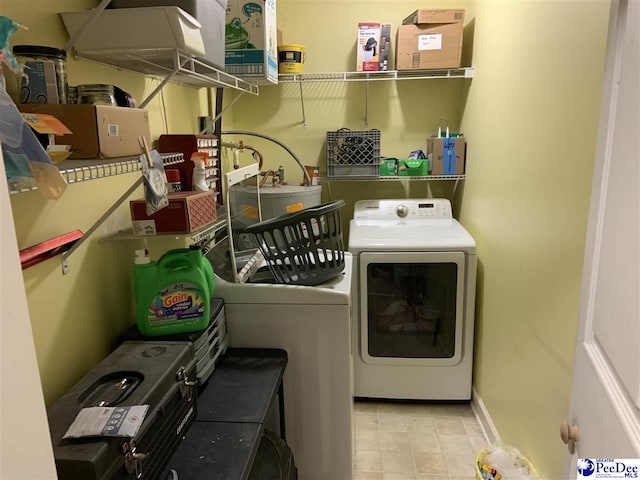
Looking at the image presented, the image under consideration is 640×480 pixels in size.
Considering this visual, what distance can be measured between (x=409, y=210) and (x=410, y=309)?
2.07 feet

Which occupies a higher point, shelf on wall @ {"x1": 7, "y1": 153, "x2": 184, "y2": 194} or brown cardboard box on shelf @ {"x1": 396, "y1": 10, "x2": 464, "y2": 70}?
brown cardboard box on shelf @ {"x1": 396, "y1": 10, "x2": 464, "y2": 70}

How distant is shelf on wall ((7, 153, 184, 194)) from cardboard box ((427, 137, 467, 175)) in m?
2.08

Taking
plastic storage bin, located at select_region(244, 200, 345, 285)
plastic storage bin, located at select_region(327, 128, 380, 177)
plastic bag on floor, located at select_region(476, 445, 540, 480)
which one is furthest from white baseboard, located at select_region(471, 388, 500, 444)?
plastic storage bin, located at select_region(327, 128, 380, 177)

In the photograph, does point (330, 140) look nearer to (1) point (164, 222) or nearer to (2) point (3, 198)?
(1) point (164, 222)

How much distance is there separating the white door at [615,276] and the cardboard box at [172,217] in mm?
1038

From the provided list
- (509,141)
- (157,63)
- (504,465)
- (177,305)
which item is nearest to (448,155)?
(509,141)

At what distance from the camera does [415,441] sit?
2.38 m

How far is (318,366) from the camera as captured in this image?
1.81 m

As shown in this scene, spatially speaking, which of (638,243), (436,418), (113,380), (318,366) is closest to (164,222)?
(113,380)

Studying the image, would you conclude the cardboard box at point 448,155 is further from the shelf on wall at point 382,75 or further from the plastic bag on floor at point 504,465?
the plastic bag on floor at point 504,465

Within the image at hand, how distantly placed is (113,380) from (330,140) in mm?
2032

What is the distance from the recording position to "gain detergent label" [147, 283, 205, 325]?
1.41 m

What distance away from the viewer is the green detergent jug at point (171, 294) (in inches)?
55.3

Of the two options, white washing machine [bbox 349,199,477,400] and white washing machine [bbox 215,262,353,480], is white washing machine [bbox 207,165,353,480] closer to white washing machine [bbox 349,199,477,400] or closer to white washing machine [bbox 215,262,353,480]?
white washing machine [bbox 215,262,353,480]
